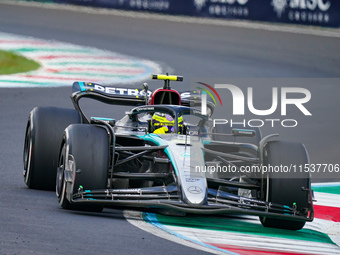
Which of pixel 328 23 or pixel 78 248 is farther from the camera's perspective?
pixel 328 23

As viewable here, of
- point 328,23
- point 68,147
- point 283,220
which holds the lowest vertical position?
point 283,220

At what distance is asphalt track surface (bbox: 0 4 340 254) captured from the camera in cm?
730

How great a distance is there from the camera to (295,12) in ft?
88.4

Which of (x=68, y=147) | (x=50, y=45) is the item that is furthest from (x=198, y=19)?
(x=68, y=147)

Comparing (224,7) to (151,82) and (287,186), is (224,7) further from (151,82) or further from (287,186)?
(287,186)

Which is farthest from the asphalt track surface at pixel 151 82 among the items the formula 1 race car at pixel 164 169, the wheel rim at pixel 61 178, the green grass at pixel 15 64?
the green grass at pixel 15 64

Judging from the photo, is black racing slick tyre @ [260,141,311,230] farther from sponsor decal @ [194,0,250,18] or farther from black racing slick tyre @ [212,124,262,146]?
sponsor decal @ [194,0,250,18]

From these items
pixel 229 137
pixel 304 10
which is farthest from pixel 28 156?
pixel 304 10

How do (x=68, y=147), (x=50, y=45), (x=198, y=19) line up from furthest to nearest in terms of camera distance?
(x=198, y=19) → (x=50, y=45) → (x=68, y=147)

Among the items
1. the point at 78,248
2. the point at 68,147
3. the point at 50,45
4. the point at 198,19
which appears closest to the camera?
the point at 78,248

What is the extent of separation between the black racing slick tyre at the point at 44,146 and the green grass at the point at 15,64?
33.4 feet

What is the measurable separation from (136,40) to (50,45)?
121 inches

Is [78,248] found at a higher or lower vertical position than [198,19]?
lower

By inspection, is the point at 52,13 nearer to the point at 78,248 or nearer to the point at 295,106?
the point at 295,106
